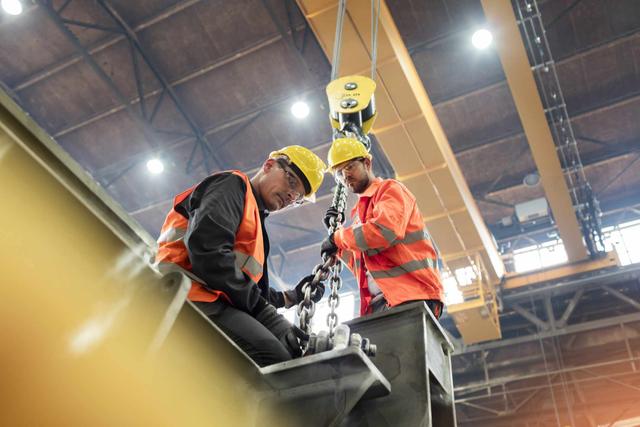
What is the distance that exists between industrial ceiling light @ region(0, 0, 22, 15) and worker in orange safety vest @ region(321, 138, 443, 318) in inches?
368

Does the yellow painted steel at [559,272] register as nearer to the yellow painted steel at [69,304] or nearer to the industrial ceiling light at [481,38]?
the industrial ceiling light at [481,38]

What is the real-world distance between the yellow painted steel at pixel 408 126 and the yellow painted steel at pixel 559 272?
1.50 meters

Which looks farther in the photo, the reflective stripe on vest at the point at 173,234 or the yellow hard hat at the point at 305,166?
the yellow hard hat at the point at 305,166

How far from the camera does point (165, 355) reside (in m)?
1.64

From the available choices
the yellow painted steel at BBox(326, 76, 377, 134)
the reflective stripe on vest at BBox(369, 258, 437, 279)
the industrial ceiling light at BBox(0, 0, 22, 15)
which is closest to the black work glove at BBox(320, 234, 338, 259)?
the reflective stripe on vest at BBox(369, 258, 437, 279)


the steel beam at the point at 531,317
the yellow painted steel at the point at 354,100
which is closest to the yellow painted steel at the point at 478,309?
the steel beam at the point at 531,317

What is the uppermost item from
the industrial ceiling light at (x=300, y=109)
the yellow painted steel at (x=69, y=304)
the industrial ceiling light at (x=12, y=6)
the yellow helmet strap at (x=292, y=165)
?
the industrial ceiling light at (x=300, y=109)

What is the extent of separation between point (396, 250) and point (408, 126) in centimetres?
643

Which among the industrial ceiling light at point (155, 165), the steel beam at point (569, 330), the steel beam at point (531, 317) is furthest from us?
the steel beam at point (531, 317)

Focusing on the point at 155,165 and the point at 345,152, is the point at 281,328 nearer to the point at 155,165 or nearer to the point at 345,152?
the point at 345,152

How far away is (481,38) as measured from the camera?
10867 mm

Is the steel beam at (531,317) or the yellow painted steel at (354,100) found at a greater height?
the steel beam at (531,317)

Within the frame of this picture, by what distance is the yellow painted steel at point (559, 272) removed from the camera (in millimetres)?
12727

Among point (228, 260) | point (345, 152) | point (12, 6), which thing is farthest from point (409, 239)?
point (12, 6)
